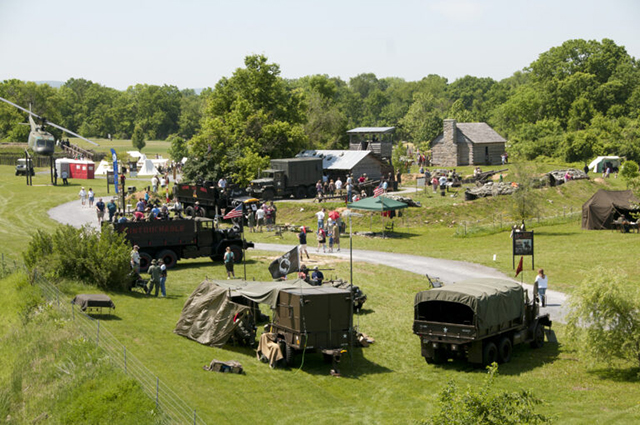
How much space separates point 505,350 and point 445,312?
2101 mm

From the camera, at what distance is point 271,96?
66.9m

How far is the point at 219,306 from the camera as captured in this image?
2373cm

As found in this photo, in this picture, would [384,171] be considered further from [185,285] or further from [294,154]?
[185,285]

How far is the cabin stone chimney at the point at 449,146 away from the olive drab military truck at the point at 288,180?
2618cm

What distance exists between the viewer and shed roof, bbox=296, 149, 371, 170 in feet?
211

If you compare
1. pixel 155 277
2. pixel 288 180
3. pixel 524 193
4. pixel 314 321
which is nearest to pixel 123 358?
pixel 314 321

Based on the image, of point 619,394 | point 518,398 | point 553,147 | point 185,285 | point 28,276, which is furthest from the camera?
point 553,147

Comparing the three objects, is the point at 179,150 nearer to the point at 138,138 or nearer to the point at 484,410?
the point at 138,138

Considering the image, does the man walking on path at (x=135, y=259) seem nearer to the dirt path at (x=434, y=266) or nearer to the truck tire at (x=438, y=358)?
the dirt path at (x=434, y=266)

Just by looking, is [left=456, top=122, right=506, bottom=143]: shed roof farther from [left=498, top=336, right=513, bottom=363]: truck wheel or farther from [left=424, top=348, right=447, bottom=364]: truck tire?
[left=424, top=348, right=447, bottom=364]: truck tire

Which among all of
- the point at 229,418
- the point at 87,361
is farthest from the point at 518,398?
the point at 87,361

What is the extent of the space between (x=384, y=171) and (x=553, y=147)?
30569 millimetres

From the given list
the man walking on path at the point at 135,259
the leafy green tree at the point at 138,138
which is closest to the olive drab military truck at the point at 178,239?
the man walking on path at the point at 135,259

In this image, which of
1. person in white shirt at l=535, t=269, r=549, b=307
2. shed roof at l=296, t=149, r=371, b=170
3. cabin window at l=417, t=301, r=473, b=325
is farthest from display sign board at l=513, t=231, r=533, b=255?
shed roof at l=296, t=149, r=371, b=170
